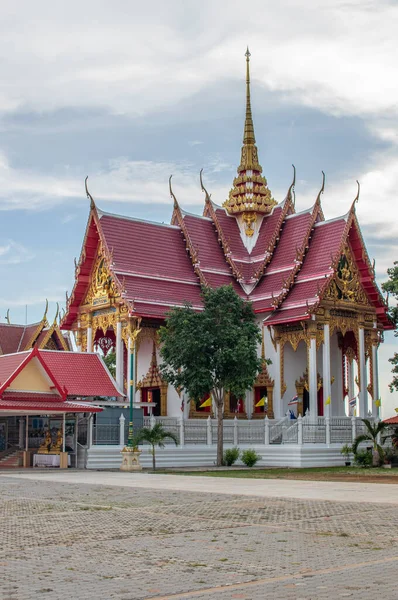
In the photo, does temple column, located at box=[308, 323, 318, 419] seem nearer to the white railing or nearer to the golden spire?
the white railing

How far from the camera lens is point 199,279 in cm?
3456

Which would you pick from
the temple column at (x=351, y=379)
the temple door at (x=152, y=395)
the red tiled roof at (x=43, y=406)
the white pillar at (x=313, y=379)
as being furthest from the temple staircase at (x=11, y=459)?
the temple column at (x=351, y=379)

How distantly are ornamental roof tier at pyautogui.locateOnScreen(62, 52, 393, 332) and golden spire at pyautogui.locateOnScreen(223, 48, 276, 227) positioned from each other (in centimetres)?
6

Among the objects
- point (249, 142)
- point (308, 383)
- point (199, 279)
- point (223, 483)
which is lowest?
point (223, 483)

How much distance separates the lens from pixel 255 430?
100 ft

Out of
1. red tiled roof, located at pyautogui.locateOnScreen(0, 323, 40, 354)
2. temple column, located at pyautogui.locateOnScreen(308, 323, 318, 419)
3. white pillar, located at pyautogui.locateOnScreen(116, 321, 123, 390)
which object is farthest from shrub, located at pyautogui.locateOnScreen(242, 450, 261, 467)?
red tiled roof, located at pyautogui.locateOnScreen(0, 323, 40, 354)

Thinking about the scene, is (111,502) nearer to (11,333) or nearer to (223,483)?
(223,483)

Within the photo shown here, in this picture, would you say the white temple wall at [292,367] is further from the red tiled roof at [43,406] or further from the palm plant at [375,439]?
the red tiled roof at [43,406]

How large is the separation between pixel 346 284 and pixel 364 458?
8150 mm

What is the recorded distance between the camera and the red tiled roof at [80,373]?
1123 inches

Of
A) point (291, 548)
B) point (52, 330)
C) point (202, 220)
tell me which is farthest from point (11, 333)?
point (291, 548)

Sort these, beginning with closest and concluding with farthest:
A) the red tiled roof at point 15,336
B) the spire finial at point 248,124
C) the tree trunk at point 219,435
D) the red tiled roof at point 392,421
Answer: the tree trunk at point 219,435, the red tiled roof at point 392,421, the spire finial at point 248,124, the red tiled roof at point 15,336

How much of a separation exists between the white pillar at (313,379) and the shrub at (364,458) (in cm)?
360

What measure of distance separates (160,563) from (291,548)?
61.9 inches
